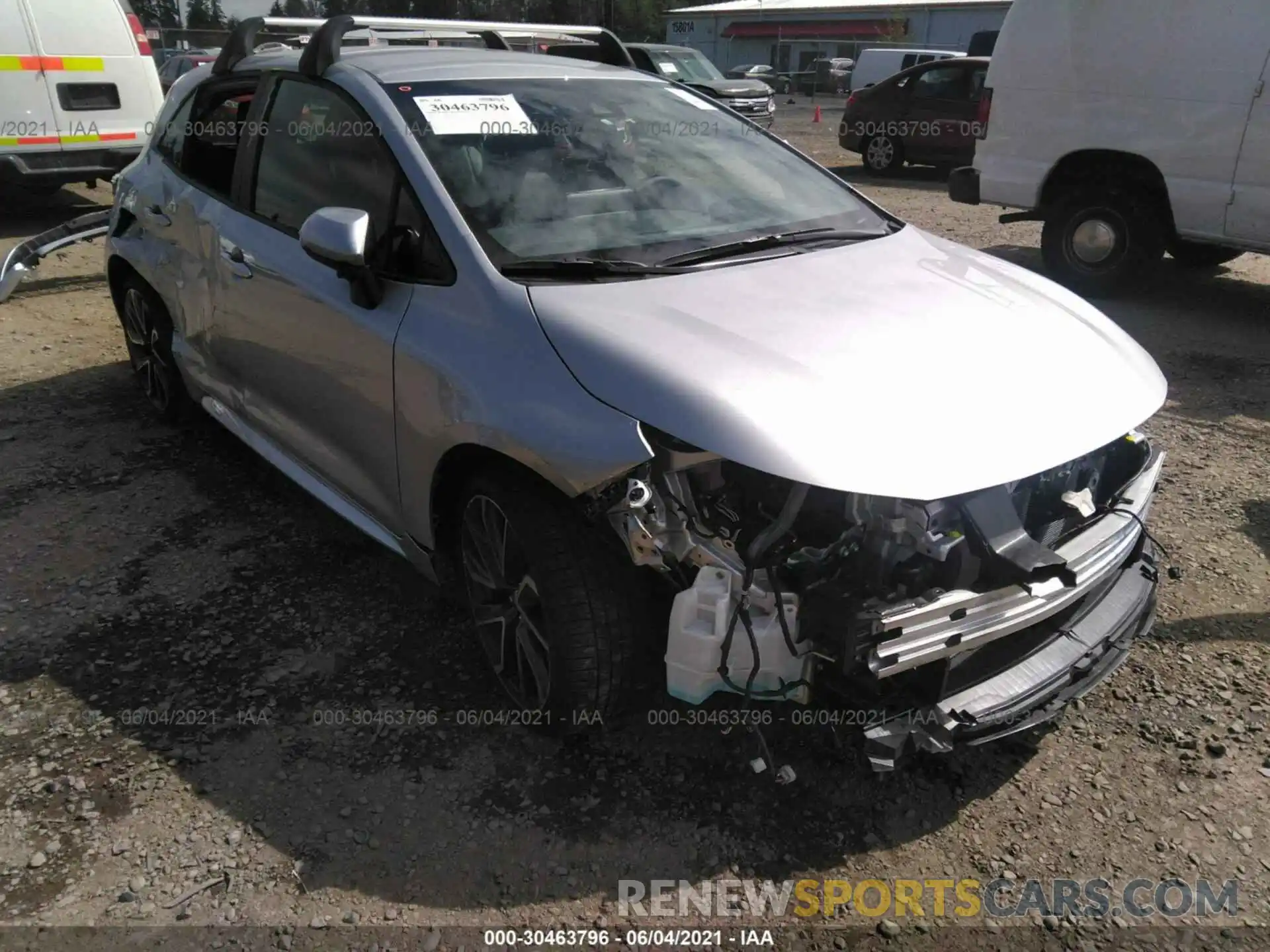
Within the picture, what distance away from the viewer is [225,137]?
13.0ft

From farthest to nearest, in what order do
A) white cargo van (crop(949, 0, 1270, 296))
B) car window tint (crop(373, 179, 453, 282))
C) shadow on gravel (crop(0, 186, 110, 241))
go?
shadow on gravel (crop(0, 186, 110, 241)) → white cargo van (crop(949, 0, 1270, 296)) → car window tint (crop(373, 179, 453, 282))

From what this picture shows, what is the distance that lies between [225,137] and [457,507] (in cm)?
219

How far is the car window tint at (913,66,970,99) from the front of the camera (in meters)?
13.5

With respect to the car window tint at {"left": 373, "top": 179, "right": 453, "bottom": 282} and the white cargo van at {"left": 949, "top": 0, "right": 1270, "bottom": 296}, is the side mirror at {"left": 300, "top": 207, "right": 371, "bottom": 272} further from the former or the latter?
the white cargo van at {"left": 949, "top": 0, "right": 1270, "bottom": 296}

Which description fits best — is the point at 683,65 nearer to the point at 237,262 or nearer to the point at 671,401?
the point at 237,262

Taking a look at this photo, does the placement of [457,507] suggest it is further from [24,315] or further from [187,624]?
[24,315]

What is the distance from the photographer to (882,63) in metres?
23.6

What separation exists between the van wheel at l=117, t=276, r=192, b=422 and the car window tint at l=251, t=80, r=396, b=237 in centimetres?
126

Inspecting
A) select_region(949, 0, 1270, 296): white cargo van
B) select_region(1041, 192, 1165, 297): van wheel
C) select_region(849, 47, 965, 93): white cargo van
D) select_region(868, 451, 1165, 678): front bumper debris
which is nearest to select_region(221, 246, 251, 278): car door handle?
select_region(868, 451, 1165, 678): front bumper debris

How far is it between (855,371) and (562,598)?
93cm

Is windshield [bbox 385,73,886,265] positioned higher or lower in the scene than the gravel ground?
higher

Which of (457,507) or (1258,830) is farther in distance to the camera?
(457,507)


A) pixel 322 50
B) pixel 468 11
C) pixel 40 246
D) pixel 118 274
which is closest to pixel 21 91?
pixel 40 246

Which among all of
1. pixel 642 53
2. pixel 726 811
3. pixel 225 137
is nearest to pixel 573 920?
pixel 726 811
